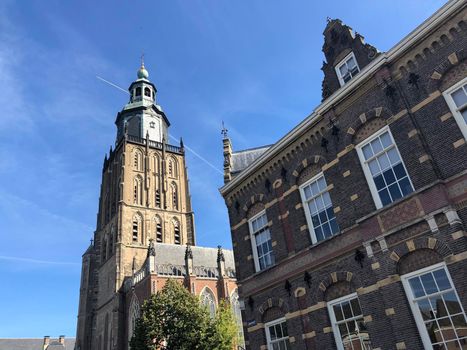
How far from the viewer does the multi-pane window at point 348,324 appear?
10281mm

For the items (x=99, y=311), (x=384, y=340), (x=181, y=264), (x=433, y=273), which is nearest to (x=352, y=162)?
(x=433, y=273)

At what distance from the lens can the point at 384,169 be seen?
1074 centimetres

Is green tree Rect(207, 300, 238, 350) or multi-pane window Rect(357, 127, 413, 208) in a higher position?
multi-pane window Rect(357, 127, 413, 208)

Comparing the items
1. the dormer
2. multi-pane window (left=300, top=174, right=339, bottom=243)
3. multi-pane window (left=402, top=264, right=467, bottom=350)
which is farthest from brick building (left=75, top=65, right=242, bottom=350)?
multi-pane window (left=402, top=264, right=467, bottom=350)

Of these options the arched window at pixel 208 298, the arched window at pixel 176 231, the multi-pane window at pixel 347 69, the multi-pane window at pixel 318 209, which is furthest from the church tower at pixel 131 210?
the multi-pane window at pixel 347 69

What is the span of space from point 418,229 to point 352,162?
9.78 ft

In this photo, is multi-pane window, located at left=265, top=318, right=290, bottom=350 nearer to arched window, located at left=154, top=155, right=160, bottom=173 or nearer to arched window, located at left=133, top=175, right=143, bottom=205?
arched window, located at left=133, top=175, right=143, bottom=205

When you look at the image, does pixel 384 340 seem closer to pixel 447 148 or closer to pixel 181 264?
pixel 447 148

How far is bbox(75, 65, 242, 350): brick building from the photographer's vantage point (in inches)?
1482

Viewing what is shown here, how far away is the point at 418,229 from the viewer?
31.0ft

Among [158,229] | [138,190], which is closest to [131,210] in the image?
[138,190]

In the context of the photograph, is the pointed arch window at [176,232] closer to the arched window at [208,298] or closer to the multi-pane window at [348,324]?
the arched window at [208,298]

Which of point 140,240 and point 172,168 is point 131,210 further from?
point 172,168

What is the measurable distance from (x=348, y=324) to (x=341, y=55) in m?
8.92
